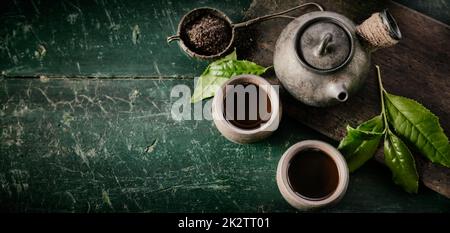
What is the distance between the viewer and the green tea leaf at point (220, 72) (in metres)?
1.25

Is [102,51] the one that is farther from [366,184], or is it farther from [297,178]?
[366,184]

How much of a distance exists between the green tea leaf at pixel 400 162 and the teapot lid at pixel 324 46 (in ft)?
1.01


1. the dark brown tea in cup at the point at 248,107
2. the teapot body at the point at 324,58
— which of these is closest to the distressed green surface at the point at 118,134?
the dark brown tea in cup at the point at 248,107

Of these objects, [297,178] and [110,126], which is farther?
[110,126]

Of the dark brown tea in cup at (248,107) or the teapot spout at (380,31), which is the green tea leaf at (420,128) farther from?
the dark brown tea in cup at (248,107)

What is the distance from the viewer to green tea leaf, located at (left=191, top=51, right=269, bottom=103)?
49.1 inches

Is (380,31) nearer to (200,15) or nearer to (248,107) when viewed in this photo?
(248,107)

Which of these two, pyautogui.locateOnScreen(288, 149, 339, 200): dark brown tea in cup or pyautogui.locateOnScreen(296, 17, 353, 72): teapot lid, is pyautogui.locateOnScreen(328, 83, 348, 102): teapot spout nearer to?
pyautogui.locateOnScreen(296, 17, 353, 72): teapot lid

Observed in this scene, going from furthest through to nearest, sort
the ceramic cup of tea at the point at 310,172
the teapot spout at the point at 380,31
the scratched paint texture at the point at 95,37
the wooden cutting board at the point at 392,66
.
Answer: the scratched paint texture at the point at 95,37 → the wooden cutting board at the point at 392,66 → the ceramic cup of tea at the point at 310,172 → the teapot spout at the point at 380,31

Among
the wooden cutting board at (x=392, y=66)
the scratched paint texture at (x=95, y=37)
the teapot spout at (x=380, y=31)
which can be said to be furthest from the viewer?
the scratched paint texture at (x=95, y=37)

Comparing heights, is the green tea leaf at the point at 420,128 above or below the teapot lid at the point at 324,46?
below

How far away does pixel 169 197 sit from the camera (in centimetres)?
131
